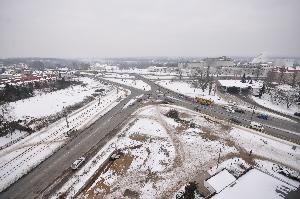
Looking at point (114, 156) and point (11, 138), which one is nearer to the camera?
point (114, 156)

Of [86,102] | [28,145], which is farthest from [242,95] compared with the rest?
[28,145]

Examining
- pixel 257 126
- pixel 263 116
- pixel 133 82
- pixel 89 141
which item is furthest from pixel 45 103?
pixel 263 116

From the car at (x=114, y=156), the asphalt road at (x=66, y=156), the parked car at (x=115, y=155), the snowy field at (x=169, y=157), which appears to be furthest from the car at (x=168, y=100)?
the car at (x=114, y=156)

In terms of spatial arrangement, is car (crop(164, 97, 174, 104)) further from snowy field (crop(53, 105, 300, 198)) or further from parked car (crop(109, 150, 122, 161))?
parked car (crop(109, 150, 122, 161))

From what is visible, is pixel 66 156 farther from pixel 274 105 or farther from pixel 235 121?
pixel 274 105

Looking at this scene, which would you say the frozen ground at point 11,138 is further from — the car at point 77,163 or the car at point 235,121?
the car at point 235,121

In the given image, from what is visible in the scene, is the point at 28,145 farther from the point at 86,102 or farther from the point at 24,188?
the point at 86,102
